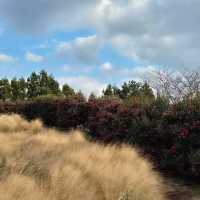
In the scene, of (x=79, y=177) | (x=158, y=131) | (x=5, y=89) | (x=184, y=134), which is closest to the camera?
(x=79, y=177)

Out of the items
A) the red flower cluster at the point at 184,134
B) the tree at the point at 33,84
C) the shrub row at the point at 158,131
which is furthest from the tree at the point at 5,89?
the red flower cluster at the point at 184,134

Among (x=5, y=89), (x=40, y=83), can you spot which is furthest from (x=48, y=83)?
(x=5, y=89)

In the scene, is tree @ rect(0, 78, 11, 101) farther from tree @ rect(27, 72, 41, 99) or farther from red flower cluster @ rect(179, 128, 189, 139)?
red flower cluster @ rect(179, 128, 189, 139)

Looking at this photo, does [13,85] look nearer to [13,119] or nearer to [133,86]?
[133,86]

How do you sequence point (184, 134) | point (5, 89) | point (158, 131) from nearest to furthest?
point (184, 134) → point (158, 131) → point (5, 89)

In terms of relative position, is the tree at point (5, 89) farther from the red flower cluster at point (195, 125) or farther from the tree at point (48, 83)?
the red flower cluster at point (195, 125)

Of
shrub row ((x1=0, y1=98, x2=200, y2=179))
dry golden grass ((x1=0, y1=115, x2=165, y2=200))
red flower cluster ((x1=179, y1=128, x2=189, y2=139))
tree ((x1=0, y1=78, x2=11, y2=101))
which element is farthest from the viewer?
tree ((x1=0, y1=78, x2=11, y2=101))

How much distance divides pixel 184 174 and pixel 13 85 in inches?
1363

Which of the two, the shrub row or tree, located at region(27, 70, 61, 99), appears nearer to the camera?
the shrub row

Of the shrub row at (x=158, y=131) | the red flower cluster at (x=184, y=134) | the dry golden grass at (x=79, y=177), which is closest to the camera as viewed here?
the dry golden grass at (x=79, y=177)

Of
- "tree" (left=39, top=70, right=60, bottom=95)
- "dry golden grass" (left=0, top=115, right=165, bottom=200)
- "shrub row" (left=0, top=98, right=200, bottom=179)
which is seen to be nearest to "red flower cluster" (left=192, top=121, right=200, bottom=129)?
"shrub row" (left=0, top=98, right=200, bottom=179)

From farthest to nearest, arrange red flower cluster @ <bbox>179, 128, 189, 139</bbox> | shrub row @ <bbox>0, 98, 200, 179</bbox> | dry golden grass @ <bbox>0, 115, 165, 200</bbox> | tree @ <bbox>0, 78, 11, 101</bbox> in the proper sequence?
tree @ <bbox>0, 78, 11, 101</bbox>, red flower cluster @ <bbox>179, 128, 189, 139</bbox>, shrub row @ <bbox>0, 98, 200, 179</bbox>, dry golden grass @ <bbox>0, 115, 165, 200</bbox>

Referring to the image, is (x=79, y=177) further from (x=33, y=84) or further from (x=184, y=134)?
(x=33, y=84)

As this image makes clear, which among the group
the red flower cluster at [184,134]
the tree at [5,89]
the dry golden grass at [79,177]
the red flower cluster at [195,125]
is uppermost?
the tree at [5,89]
